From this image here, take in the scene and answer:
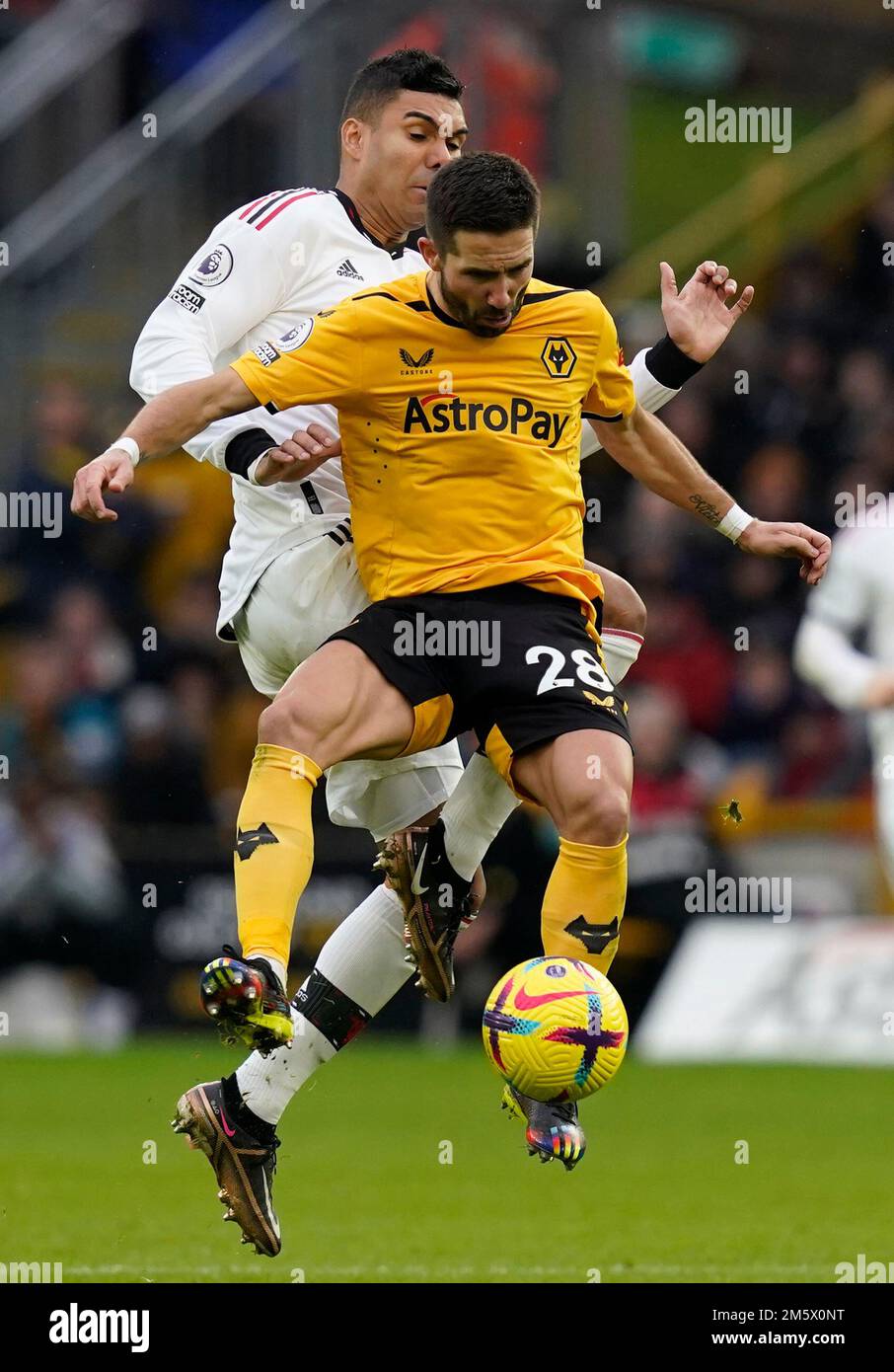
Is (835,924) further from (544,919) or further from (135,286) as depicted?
(544,919)

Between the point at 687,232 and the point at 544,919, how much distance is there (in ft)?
44.3

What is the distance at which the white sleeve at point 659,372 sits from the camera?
7.13 meters

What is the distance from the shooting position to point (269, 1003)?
A: 5516mm

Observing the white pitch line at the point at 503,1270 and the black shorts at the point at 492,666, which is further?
the white pitch line at the point at 503,1270

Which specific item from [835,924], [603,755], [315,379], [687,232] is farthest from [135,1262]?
[687,232]

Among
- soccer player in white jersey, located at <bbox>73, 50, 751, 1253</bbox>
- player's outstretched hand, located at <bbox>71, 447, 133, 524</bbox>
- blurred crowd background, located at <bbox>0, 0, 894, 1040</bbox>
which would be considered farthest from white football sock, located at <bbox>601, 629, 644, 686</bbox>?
blurred crowd background, located at <bbox>0, 0, 894, 1040</bbox>

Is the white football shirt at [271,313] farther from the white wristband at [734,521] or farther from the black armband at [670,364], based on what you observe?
the white wristband at [734,521]

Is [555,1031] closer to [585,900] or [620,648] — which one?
[585,900]

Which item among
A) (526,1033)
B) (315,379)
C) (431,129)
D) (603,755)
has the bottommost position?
(526,1033)

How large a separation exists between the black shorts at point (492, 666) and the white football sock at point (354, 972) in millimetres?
1089

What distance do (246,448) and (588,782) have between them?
1398mm

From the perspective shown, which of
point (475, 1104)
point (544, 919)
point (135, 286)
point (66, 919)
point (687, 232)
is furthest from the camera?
point (687, 232)

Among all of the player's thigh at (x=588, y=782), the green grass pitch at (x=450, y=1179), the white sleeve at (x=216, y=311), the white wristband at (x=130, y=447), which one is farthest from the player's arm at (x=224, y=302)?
the green grass pitch at (x=450, y=1179)

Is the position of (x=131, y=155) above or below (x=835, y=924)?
above
